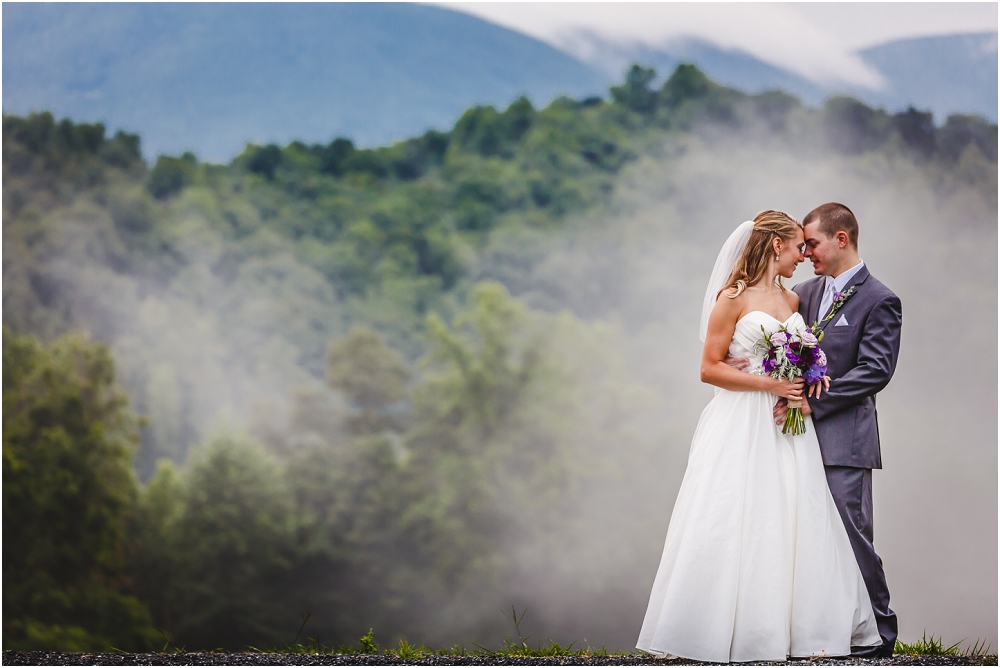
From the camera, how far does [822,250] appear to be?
3600 mm

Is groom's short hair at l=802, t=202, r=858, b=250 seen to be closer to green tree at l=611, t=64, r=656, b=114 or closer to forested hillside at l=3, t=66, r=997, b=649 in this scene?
forested hillside at l=3, t=66, r=997, b=649

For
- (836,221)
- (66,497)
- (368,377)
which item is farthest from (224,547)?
(836,221)

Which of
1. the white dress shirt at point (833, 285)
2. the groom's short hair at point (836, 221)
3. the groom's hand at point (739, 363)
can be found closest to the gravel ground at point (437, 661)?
the groom's hand at point (739, 363)

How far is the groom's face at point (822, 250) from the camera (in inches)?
141

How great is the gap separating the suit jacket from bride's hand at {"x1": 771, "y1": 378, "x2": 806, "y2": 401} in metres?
0.13

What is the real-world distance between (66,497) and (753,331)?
10239mm

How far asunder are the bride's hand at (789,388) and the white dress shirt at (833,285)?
1.40 feet

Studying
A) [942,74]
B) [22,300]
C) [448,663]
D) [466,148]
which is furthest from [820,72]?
[22,300]

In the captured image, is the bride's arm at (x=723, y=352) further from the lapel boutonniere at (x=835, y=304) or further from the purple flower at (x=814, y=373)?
the lapel boutonniere at (x=835, y=304)

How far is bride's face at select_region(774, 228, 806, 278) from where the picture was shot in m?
3.56

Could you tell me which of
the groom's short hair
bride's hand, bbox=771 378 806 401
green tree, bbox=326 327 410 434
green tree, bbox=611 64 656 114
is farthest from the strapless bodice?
green tree, bbox=611 64 656 114

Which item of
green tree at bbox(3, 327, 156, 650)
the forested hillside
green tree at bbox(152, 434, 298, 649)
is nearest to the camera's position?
green tree at bbox(3, 327, 156, 650)

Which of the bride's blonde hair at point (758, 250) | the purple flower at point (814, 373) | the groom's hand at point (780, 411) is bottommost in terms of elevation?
the groom's hand at point (780, 411)

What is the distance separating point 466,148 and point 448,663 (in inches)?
365
